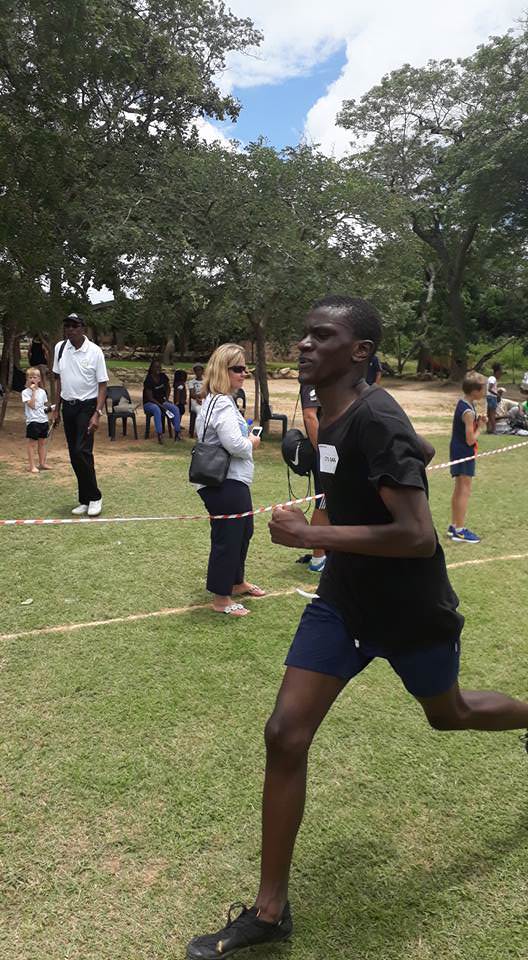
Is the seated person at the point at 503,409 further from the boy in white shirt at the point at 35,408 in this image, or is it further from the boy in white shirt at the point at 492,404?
the boy in white shirt at the point at 35,408

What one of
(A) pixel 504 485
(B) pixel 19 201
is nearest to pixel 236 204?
(B) pixel 19 201

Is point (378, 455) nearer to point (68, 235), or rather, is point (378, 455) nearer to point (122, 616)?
point (122, 616)

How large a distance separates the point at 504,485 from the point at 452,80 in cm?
2660

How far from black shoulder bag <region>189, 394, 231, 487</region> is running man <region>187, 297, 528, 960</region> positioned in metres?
2.28

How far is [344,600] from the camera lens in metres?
2.23

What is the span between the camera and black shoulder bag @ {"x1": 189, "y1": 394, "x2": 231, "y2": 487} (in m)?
4.48

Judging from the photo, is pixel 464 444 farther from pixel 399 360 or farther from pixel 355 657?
pixel 399 360

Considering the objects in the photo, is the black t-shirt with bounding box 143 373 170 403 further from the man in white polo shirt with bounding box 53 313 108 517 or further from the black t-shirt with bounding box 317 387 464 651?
the black t-shirt with bounding box 317 387 464 651

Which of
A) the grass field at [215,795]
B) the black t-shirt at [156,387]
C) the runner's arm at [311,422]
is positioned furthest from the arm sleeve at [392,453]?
the black t-shirt at [156,387]

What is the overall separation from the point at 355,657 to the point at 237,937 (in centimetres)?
93

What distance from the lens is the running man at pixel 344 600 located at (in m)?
2.02

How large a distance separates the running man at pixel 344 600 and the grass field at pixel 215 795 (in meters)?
0.32

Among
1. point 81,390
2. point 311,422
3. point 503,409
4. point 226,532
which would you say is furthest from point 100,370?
point 503,409

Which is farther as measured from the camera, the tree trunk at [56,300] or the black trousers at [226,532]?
the tree trunk at [56,300]
